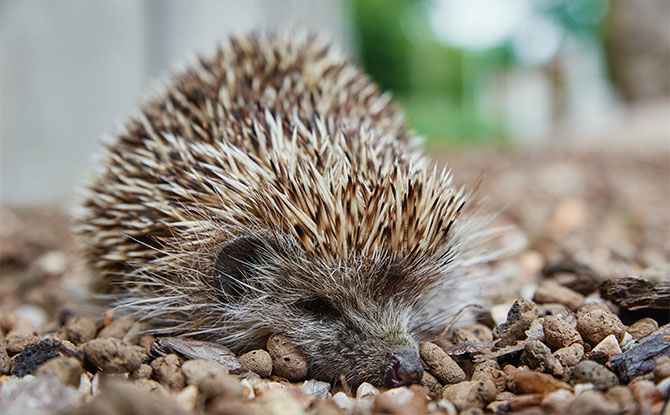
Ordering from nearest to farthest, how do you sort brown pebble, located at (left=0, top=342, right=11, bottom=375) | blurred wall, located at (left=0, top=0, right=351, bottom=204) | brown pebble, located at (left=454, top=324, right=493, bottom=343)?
brown pebble, located at (left=0, top=342, right=11, bottom=375) < brown pebble, located at (left=454, top=324, right=493, bottom=343) < blurred wall, located at (left=0, top=0, right=351, bottom=204)

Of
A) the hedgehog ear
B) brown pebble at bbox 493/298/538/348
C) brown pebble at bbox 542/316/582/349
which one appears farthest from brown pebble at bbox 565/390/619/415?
the hedgehog ear

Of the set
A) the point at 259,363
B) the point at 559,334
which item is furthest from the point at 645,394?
the point at 259,363

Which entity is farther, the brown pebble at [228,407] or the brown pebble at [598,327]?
the brown pebble at [598,327]

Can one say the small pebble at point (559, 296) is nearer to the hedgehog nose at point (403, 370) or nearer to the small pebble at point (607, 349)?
the small pebble at point (607, 349)

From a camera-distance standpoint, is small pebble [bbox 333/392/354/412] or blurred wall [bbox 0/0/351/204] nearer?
small pebble [bbox 333/392/354/412]

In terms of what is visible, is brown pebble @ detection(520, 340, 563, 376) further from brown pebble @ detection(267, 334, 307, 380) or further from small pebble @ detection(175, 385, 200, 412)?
small pebble @ detection(175, 385, 200, 412)

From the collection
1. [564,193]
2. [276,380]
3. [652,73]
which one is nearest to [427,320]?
[276,380]

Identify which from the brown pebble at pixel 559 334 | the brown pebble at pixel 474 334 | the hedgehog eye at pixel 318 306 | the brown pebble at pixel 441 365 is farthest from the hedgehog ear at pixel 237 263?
the brown pebble at pixel 559 334
